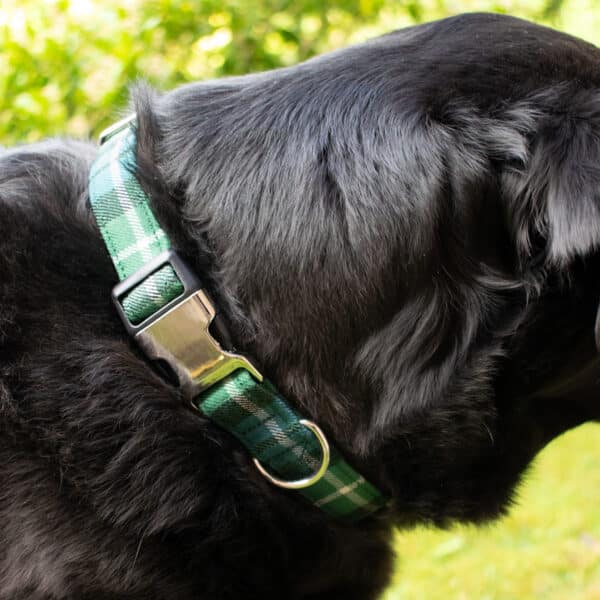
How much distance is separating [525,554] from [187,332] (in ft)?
6.82

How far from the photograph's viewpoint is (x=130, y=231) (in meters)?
1.35

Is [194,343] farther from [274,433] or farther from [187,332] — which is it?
[274,433]

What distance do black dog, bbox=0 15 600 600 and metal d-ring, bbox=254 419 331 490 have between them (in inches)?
1.2

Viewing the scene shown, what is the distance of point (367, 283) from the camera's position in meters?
1.33

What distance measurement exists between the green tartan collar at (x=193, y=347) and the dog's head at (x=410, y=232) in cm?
5

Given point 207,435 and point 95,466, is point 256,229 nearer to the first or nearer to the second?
point 207,435

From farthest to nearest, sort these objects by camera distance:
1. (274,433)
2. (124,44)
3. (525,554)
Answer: (525,554), (124,44), (274,433)

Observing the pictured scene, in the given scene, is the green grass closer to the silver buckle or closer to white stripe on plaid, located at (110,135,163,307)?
the silver buckle

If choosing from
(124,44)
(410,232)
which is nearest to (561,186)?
(410,232)

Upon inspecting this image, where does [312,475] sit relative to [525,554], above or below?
above

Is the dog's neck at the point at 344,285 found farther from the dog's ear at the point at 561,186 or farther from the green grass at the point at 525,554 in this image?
the green grass at the point at 525,554

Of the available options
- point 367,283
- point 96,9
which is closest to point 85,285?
point 367,283

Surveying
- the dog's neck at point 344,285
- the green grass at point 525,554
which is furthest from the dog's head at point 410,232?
the green grass at point 525,554

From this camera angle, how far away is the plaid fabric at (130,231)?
130 centimetres
